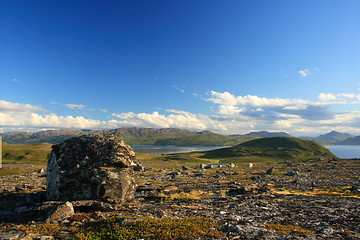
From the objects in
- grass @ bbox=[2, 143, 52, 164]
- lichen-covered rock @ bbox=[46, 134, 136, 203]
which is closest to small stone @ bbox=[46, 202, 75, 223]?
lichen-covered rock @ bbox=[46, 134, 136, 203]

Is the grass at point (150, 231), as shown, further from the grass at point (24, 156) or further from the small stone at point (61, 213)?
the grass at point (24, 156)

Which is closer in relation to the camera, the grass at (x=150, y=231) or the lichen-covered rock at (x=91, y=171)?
the grass at (x=150, y=231)

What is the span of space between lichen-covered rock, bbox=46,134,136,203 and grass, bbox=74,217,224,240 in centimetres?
704

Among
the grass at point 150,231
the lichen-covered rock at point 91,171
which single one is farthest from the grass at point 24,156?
the grass at point 150,231

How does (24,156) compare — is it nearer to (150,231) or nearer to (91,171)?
(91,171)

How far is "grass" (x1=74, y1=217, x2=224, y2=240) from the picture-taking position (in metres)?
11.8

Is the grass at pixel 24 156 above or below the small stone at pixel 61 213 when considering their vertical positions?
below

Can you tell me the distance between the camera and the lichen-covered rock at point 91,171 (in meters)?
20.7

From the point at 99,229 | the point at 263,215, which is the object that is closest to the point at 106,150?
the point at 99,229

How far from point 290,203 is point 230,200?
6.59 meters

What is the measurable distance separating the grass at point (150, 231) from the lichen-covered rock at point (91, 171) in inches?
277

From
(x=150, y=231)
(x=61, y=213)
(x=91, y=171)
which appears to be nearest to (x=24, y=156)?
(x=91, y=171)

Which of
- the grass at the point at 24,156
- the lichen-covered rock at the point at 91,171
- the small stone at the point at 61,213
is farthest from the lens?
the grass at the point at 24,156

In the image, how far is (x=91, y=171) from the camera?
69.7 feet
